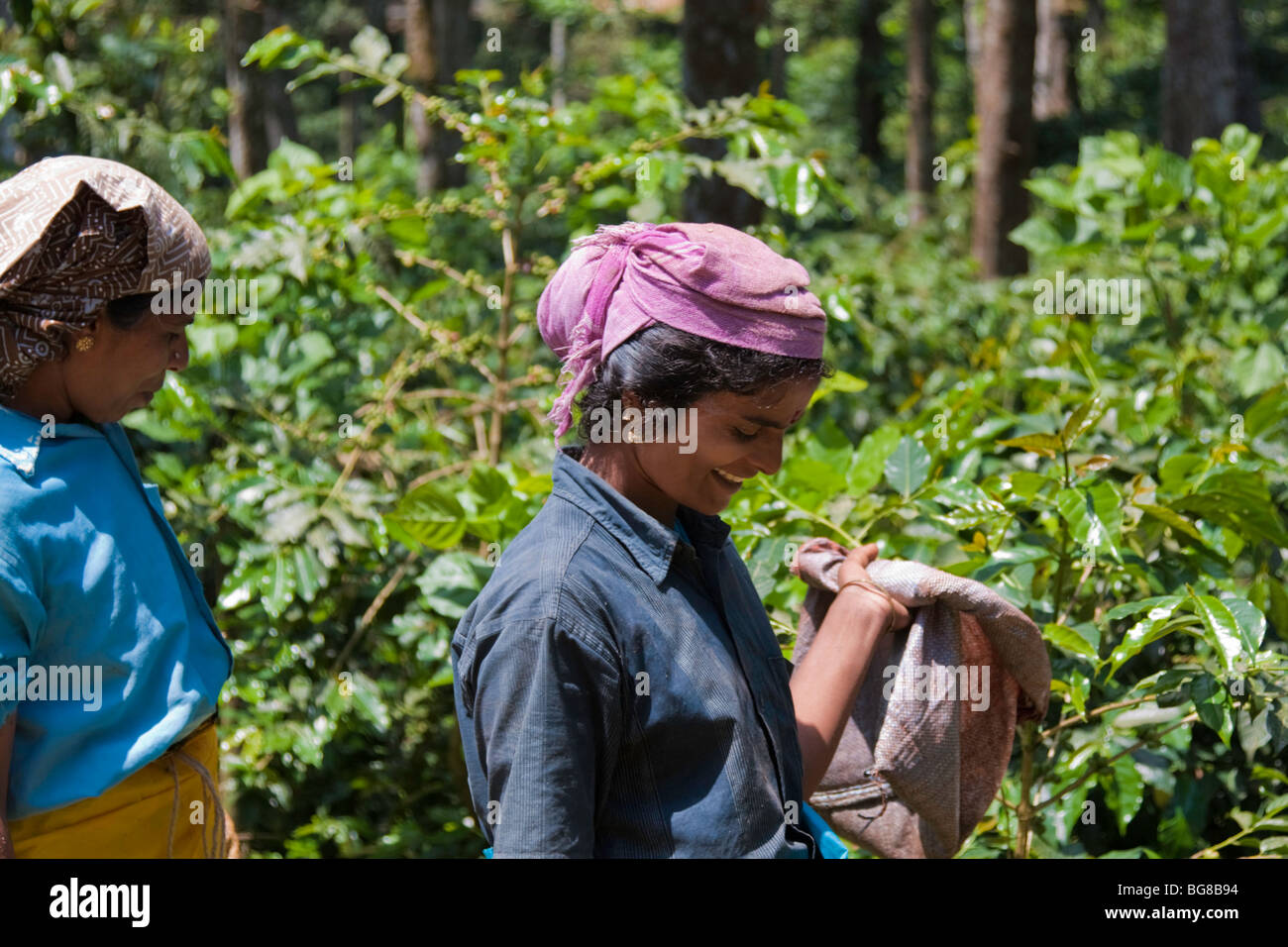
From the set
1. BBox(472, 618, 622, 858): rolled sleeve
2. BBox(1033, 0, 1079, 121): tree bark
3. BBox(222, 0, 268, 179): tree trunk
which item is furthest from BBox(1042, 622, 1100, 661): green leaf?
BBox(1033, 0, 1079, 121): tree bark

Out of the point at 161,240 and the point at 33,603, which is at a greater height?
the point at 161,240

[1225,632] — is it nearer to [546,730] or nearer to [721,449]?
[721,449]

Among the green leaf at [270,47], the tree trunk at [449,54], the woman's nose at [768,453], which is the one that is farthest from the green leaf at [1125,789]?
the tree trunk at [449,54]

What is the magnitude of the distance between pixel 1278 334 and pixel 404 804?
290cm

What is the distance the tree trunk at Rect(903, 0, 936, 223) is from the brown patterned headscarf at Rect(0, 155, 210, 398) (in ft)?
51.1

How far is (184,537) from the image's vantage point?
3316 millimetres

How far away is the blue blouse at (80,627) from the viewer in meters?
1.60

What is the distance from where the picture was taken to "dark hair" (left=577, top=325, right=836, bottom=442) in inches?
60.9

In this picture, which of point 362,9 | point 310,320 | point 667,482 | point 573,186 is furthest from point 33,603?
point 362,9

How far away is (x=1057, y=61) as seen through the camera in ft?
69.9

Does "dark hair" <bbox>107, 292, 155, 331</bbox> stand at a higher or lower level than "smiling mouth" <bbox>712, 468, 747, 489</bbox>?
higher

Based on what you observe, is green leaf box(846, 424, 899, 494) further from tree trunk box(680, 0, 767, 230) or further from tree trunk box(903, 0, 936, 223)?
tree trunk box(903, 0, 936, 223)

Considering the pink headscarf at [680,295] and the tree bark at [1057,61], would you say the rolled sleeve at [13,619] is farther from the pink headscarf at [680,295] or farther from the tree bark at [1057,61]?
the tree bark at [1057,61]
